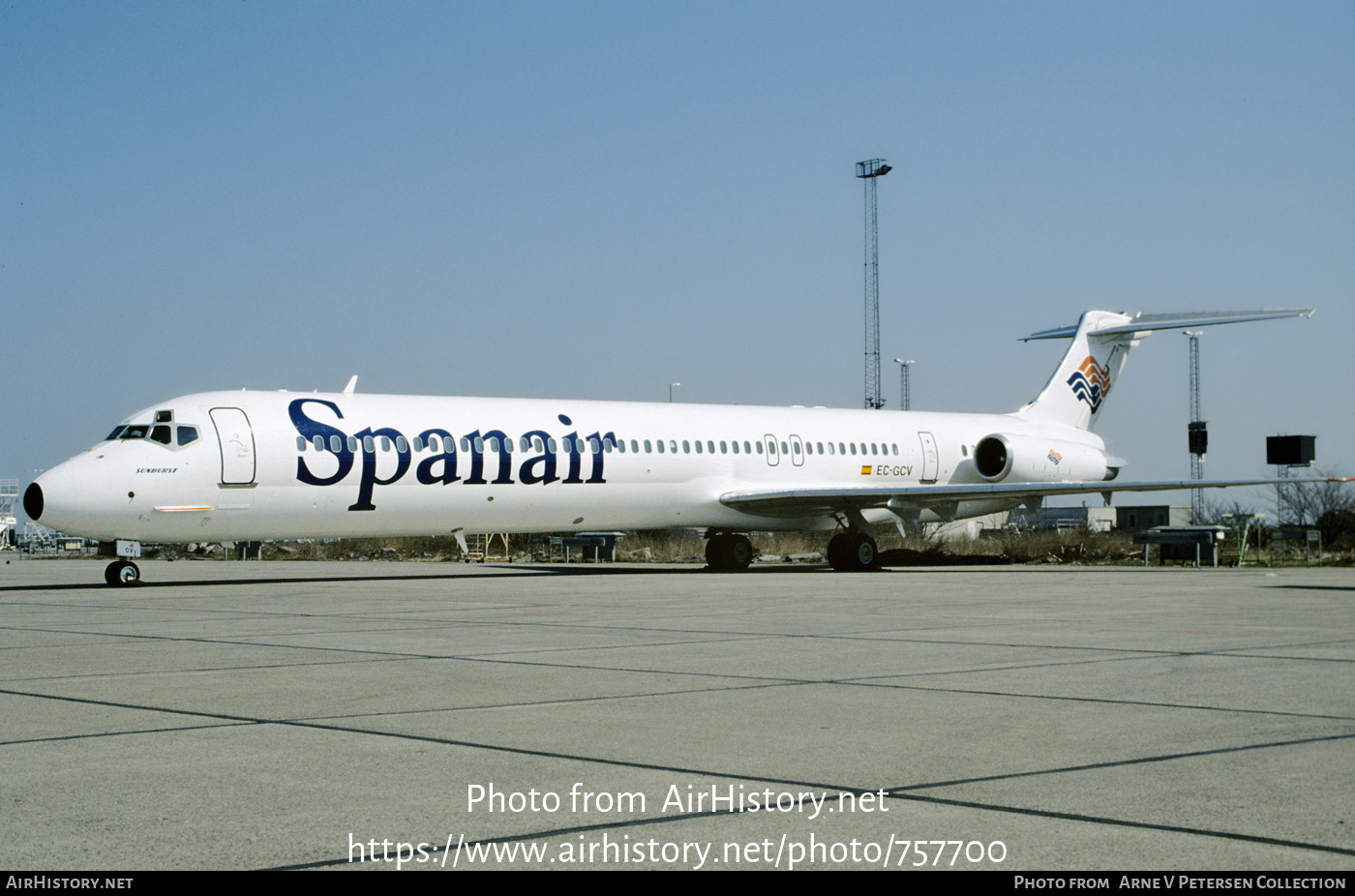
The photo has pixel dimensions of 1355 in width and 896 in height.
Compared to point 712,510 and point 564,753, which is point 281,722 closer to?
point 564,753

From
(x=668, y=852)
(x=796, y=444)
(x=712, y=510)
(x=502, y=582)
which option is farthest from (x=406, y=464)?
(x=668, y=852)

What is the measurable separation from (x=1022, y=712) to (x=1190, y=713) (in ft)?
2.81

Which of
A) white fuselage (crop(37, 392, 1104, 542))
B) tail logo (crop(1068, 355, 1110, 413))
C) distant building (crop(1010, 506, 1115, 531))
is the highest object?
tail logo (crop(1068, 355, 1110, 413))

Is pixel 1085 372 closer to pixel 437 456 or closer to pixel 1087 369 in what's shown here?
pixel 1087 369

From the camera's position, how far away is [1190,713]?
6918 millimetres

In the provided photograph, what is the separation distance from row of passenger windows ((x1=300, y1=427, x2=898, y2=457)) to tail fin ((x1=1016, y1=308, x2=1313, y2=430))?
20.5 ft

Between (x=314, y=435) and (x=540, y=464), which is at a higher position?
(x=314, y=435)

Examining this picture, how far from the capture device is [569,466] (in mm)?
24719

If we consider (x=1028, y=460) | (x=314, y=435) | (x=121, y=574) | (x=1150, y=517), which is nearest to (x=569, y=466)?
(x=314, y=435)

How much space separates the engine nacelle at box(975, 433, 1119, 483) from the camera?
32.2 metres

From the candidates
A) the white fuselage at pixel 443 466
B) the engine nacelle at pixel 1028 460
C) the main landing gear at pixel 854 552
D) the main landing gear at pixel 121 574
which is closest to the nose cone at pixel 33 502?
the white fuselage at pixel 443 466

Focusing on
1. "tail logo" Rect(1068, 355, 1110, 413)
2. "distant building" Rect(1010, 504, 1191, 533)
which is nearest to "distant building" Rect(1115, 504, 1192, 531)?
"distant building" Rect(1010, 504, 1191, 533)

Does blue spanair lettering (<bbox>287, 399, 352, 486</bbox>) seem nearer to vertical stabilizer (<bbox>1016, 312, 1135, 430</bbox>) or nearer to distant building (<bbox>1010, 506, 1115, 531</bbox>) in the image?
vertical stabilizer (<bbox>1016, 312, 1135, 430</bbox>)

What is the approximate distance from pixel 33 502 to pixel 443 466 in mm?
6393
